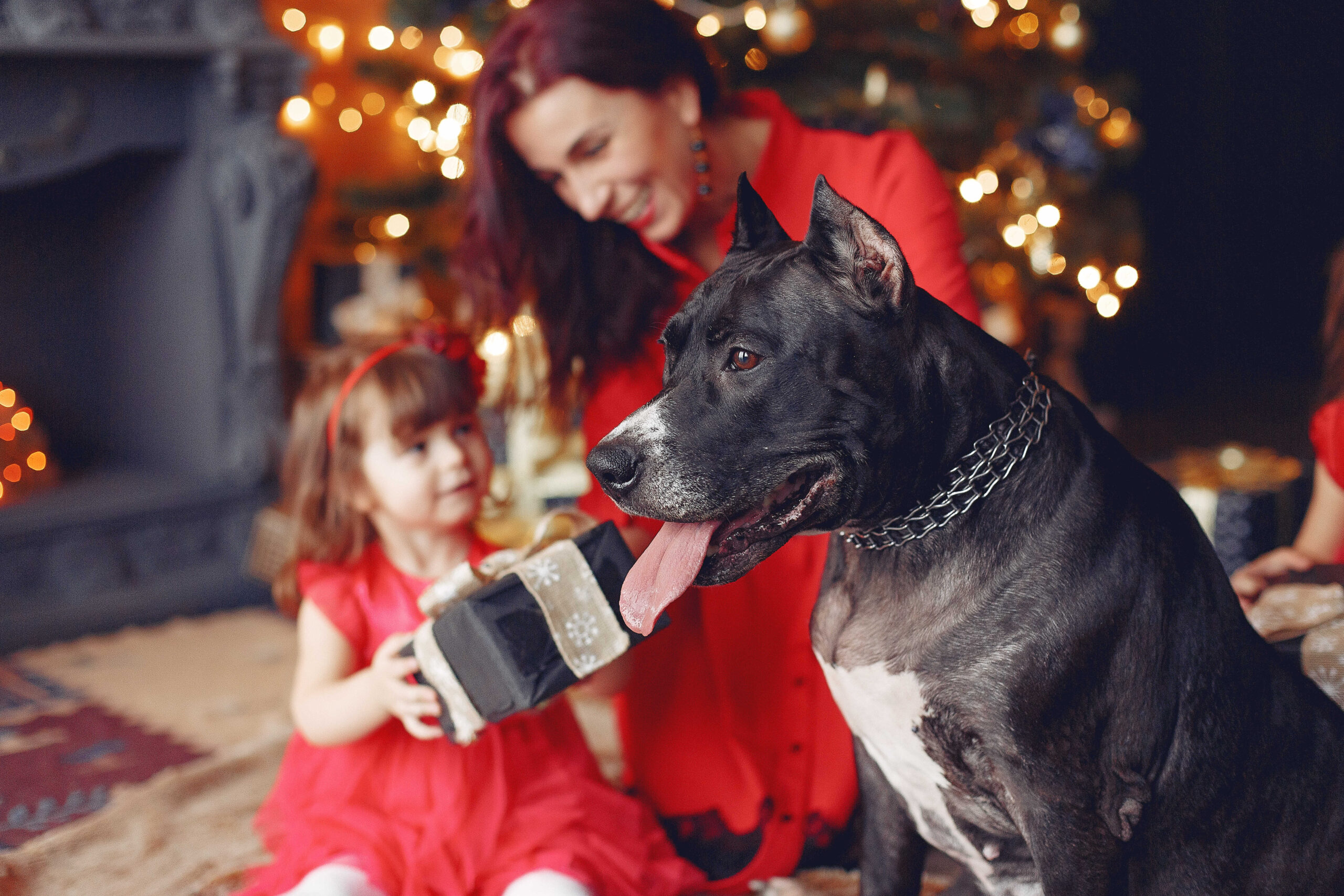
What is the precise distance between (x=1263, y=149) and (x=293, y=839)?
6301 mm

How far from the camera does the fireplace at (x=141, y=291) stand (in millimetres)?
2809

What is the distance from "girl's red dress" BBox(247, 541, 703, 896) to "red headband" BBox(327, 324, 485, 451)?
205 millimetres

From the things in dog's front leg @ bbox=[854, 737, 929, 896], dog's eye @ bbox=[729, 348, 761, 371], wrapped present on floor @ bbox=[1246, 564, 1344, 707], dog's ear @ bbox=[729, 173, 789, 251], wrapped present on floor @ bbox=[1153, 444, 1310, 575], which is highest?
dog's ear @ bbox=[729, 173, 789, 251]

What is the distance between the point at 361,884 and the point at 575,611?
1.44 ft

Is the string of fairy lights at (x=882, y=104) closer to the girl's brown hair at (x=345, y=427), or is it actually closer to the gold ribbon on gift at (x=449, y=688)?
the girl's brown hair at (x=345, y=427)

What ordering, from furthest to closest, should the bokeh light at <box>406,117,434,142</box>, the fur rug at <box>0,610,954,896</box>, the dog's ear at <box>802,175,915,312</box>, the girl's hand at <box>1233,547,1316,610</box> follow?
the bokeh light at <box>406,117,434,142</box>
the fur rug at <box>0,610,954,896</box>
the girl's hand at <box>1233,547,1316,610</box>
the dog's ear at <box>802,175,915,312</box>

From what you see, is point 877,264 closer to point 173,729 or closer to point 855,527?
point 855,527

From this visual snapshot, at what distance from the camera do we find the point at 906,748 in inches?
41.1

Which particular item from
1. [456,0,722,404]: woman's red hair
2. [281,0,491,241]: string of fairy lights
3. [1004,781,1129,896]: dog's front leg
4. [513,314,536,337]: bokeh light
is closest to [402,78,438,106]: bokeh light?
[281,0,491,241]: string of fairy lights

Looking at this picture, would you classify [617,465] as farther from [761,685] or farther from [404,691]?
[761,685]

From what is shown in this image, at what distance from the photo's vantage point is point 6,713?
2.34m

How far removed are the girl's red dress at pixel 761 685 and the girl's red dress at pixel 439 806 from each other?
13 centimetres

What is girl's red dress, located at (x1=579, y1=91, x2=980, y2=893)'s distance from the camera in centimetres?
157

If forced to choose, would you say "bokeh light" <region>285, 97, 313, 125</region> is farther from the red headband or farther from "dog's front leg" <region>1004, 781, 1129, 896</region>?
"dog's front leg" <region>1004, 781, 1129, 896</region>
